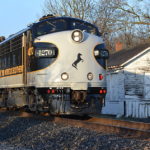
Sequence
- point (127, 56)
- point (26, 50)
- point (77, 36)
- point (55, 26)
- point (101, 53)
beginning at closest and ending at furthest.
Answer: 1. point (77, 36)
2. point (101, 53)
3. point (55, 26)
4. point (26, 50)
5. point (127, 56)

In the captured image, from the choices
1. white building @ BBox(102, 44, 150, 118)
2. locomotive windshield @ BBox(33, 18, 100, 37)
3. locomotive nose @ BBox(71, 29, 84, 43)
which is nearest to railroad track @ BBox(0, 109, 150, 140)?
locomotive nose @ BBox(71, 29, 84, 43)

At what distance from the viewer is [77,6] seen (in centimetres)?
4369

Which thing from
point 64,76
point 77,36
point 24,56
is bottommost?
point 64,76

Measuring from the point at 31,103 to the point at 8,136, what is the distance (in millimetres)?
2517

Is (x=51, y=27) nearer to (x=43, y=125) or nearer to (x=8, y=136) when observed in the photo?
(x=43, y=125)

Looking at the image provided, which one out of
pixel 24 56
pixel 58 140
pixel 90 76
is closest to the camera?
pixel 58 140

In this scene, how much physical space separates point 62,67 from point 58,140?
11.1ft

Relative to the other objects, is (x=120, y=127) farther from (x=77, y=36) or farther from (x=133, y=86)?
(x=133, y=86)

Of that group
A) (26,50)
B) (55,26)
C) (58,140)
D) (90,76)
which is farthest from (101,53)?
(58,140)

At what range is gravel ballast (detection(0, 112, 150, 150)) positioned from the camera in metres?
6.91

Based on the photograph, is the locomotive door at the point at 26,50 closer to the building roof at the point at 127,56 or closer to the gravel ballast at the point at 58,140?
the gravel ballast at the point at 58,140

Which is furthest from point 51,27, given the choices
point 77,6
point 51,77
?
point 77,6

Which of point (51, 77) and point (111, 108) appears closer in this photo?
point (51, 77)

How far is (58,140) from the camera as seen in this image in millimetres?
7871
